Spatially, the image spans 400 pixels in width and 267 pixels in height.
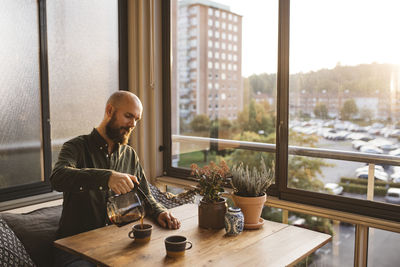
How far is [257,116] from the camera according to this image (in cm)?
331

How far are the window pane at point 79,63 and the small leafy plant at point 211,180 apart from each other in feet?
5.00

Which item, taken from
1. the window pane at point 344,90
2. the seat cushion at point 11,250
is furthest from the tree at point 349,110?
the seat cushion at point 11,250

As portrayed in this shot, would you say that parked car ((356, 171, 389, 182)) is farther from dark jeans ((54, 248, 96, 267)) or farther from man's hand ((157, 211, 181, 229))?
dark jeans ((54, 248, 96, 267))

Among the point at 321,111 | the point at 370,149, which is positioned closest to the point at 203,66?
the point at 321,111

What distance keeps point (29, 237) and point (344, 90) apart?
2050mm

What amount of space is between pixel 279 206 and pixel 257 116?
0.94 metres

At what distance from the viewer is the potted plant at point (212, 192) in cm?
177

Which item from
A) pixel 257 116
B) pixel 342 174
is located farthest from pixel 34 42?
pixel 342 174

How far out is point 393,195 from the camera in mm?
2299

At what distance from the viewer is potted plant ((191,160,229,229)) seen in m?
1.77

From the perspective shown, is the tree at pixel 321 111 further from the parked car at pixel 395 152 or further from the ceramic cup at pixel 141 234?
the ceramic cup at pixel 141 234

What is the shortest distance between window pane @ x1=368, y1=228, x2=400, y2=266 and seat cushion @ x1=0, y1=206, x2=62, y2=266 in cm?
193

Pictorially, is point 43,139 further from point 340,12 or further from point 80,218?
point 340,12

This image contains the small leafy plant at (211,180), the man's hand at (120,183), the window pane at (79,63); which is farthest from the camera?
the window pane at (79,63)
